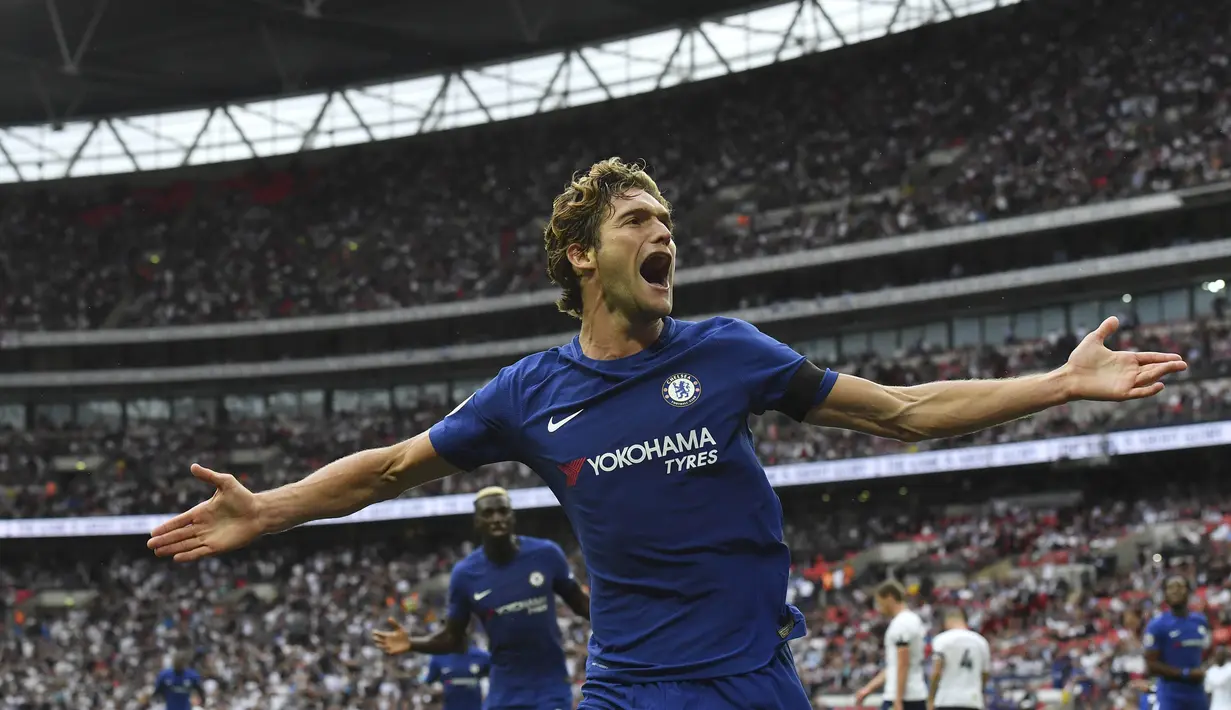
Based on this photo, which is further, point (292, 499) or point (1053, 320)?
point (1053, 320)

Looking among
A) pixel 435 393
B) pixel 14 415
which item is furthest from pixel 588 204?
pixel 14 415

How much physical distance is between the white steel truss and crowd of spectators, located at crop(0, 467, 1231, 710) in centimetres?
1522

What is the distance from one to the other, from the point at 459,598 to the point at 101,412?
44.3 metres

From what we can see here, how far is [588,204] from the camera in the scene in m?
4.12

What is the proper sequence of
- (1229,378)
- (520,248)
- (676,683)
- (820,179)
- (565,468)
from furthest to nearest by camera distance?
(520,248) < (820,179) < (1229,378) < (565,468) < (676,683)

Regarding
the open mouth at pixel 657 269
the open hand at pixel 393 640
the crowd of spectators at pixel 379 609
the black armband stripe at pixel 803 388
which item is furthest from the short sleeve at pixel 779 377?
the crowd of spectators at pixel 379 609

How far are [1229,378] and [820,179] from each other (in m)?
14.1

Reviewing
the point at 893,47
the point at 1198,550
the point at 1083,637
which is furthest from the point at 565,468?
the point at 893,47

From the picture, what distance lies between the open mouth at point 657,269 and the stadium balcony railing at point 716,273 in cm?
3115

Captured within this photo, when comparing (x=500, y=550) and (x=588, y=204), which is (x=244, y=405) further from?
(x=588, y=204)

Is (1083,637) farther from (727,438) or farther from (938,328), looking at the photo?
(727,438)

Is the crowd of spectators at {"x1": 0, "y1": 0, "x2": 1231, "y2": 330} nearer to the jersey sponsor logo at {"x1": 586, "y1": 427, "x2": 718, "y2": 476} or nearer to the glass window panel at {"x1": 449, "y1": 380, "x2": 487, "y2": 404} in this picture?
the glass window panel at {"x1": 449, "y1": 380, "x2": 487, "y2": 404}

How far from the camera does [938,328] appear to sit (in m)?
38.9

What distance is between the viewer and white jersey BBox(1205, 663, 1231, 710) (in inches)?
487
